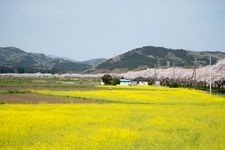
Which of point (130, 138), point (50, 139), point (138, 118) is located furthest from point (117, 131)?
point (138, 118)

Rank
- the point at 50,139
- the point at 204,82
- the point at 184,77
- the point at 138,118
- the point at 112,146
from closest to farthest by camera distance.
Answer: the point at 112,146
the point at 50,139
the point at 138,118
the point at 204,82
the point at 184,77

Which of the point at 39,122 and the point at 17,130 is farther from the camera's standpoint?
the point at 39,122

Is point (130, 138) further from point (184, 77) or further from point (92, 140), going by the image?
point (184, 77)

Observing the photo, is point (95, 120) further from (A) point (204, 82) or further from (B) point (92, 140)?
(A) point (204, 82)

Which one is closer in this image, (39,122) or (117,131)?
(117,131)

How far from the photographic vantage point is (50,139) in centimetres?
1889

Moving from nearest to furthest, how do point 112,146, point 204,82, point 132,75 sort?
point 112,146 → point 204,82 → point 132,75

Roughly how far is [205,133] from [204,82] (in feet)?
261

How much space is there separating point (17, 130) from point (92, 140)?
4113mm

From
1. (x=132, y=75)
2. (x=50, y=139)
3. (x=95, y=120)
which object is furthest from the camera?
(x=132, y=75)

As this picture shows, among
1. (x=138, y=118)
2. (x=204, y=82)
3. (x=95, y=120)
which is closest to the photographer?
(x=95, y=120)

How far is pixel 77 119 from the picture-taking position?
26.6m

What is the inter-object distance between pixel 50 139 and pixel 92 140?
5.74 feet

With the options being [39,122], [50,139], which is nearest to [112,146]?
[50,139]
